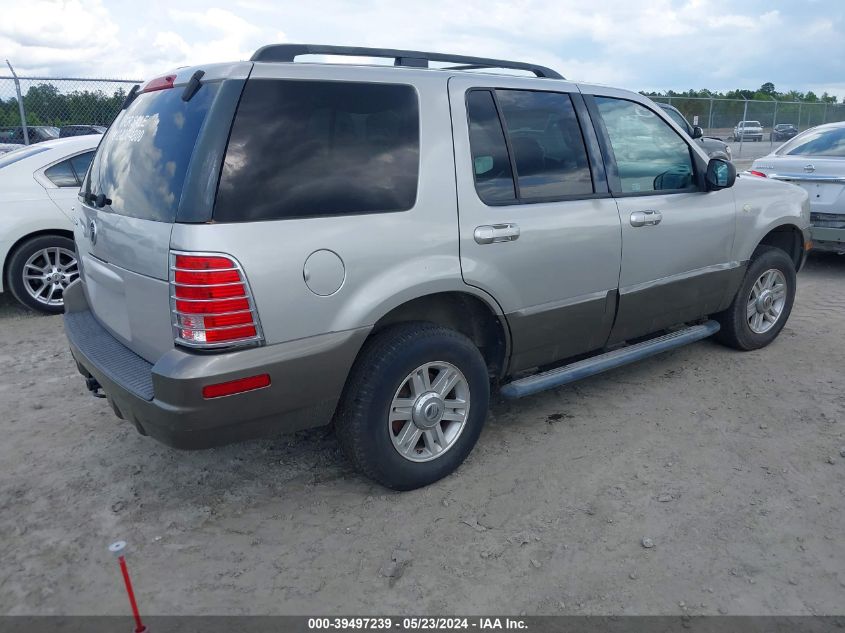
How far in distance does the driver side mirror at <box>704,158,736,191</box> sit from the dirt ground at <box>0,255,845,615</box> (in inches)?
Result: 52.0

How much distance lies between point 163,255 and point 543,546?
6.42 ft

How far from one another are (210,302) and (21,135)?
469 inches

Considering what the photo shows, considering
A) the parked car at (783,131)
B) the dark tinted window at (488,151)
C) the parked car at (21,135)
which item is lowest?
the parked car at (783,131)

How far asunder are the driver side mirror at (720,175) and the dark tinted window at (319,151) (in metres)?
2.21

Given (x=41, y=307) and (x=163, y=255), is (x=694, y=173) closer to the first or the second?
(x=163, y=255)

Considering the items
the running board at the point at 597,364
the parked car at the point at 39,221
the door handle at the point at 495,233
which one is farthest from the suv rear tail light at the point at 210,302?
the parked car at the point at 39,221

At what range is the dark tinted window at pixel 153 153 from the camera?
2.70m

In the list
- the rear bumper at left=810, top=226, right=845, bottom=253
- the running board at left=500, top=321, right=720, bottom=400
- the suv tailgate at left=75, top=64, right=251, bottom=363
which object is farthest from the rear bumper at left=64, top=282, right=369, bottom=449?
the rear bumper at left=810, top=226, right=845, bottom=253

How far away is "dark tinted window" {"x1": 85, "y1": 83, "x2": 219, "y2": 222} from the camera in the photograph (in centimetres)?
270

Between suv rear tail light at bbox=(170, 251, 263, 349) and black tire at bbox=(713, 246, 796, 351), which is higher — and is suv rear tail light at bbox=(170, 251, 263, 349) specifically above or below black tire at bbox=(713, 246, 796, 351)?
above

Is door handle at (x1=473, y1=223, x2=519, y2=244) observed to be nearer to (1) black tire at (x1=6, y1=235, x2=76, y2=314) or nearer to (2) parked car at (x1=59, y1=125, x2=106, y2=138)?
(1) black tire at (x1=6, y1=235, x2=76, y2=314)

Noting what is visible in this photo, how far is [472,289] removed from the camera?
3.25m

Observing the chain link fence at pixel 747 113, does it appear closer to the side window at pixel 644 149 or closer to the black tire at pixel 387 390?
the side window at pixel 644 149

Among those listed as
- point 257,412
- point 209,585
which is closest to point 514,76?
point 257,412
